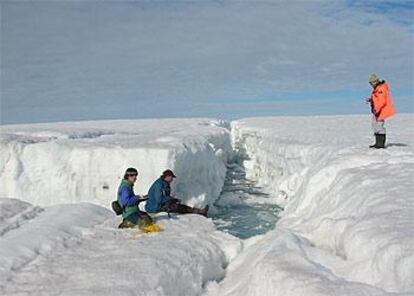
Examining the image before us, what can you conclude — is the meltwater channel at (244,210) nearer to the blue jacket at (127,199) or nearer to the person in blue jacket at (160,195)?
the person in blue jacket at (160,195)

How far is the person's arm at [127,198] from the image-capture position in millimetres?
7660

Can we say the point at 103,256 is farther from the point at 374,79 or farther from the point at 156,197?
the point at 374,79

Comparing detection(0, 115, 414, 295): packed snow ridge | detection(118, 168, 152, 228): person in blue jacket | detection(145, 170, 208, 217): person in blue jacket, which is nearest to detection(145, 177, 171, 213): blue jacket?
detection(145, 170, 208, 217): person in blue jacket

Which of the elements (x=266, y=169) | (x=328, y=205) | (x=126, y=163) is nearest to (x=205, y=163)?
(x=126, y=163)

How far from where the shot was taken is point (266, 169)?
2073 centimetres

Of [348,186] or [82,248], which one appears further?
[348,186]

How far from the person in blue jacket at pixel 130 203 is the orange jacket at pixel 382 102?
214 inches

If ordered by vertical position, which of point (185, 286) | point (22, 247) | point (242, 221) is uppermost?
point (22, 247)

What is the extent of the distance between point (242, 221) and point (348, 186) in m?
5.00

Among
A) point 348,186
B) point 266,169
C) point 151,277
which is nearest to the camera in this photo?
point 151,277

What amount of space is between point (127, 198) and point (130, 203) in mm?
90

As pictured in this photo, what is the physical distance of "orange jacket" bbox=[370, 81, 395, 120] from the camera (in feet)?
33.9

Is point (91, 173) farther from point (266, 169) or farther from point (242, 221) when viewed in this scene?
point (266, 169)

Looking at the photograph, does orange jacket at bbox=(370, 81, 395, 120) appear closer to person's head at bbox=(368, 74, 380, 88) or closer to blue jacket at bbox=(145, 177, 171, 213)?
person's head at bbox=(368, 74, 380, 88)
